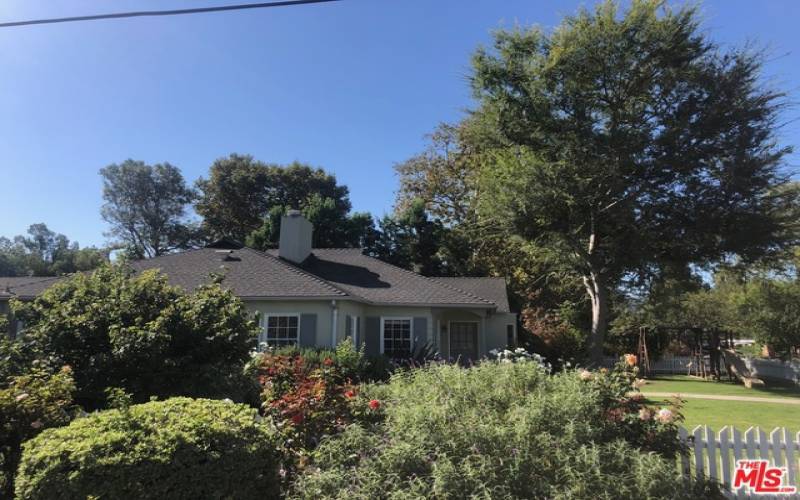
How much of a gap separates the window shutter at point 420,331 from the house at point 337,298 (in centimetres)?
4

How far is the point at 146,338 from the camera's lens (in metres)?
6.68

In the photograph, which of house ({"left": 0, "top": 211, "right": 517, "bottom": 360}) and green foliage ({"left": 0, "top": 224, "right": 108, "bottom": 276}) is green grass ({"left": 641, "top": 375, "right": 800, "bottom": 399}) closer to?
house ({"left": 0, "top": 211, "right": 517, "bottom": 360})

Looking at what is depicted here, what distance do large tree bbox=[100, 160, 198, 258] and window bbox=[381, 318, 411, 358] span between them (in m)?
34.8

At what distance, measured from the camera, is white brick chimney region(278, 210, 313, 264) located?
64.1 ft

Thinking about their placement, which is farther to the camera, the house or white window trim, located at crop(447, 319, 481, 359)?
white window trim, located at crop(447, 319, 481, 359)

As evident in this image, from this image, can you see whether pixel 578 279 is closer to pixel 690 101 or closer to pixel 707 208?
pixel 707 208

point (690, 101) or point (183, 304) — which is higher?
point (690, 101)

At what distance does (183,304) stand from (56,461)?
416cm

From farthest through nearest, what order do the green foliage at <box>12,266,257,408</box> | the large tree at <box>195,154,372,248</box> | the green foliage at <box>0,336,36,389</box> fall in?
the large tree at <box>195,154,372,248</box> < the green foliage at <box>12,266,257,408</box> < the green foliage at <box>0,336,36,389</box>

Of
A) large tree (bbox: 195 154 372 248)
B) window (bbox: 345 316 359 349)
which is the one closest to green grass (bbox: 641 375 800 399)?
window (bbox: 345 316 359 349)

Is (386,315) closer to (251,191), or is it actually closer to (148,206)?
(251,191)

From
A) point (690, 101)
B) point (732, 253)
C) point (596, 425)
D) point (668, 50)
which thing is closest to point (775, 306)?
point (732, 253)

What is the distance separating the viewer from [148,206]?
47.2 m

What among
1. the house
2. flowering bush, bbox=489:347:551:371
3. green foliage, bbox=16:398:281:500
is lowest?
green foliage, bbox=16:398:281:500
